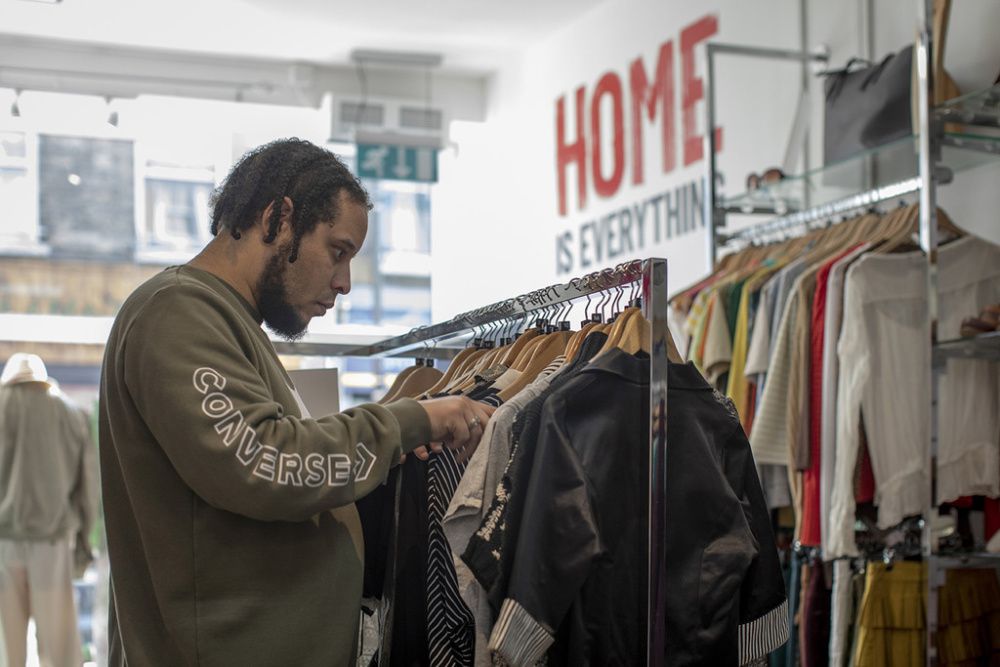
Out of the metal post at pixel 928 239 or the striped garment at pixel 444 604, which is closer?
the striped garment at pixel 444 604

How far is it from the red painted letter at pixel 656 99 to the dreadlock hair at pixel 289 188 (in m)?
3.86

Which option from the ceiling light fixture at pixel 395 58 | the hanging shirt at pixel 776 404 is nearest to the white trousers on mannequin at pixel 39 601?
the ceiling light fixture at pixel 395 58

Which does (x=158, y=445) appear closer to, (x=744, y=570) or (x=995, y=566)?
(x=744, y=570)

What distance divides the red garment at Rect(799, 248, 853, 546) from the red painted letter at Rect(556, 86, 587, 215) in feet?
11.4

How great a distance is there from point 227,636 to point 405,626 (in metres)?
0.41

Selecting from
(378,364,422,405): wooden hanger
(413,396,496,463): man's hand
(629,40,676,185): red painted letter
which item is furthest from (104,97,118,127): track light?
(413,396,496,463): man's hand

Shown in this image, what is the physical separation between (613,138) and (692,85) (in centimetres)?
88

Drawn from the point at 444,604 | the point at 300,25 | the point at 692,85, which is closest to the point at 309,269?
the point at 444,604

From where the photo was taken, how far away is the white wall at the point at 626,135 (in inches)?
151

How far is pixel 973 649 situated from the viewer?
2680mm

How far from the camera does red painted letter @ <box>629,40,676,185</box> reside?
5.29 metres

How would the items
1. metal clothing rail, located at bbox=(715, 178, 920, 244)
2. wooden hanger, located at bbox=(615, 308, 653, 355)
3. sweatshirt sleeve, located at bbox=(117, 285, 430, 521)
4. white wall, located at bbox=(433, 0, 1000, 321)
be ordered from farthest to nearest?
white wall, located at bbox=(433, 0, 1000, 321) → metal clothing rail, located at bbox=(715, 178, 920, 244) → wooden hanger, located at bbox=(615, 308, 653, 355) → sweatshirt sleeve, located at bbox=(117, 285, 430, 521)

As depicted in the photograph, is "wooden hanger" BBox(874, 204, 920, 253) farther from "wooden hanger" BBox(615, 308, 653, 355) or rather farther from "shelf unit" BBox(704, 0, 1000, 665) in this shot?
"wooden hanger" BBox(615, 308, 653, 355)

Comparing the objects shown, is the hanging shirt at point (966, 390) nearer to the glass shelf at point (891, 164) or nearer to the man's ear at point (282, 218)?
the glass shelf at point (891, 164)
